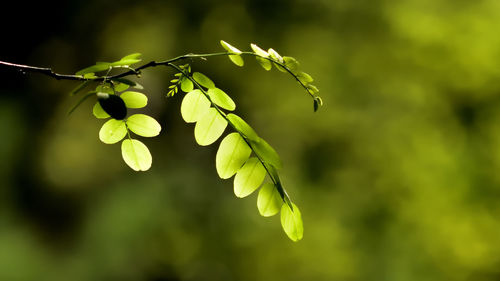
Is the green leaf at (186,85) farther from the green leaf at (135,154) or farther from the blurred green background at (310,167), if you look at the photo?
the blurred green background at (310,167)

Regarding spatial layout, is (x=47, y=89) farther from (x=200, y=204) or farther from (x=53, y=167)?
(x=200, y=204)

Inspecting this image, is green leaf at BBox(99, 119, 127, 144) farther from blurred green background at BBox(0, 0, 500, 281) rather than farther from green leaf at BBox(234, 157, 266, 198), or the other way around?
blurred green background at BBox(0, 0, 500, 281)

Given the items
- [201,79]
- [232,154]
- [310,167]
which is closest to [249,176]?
[232,154]

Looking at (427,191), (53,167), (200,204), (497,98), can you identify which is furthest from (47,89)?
(497,98)

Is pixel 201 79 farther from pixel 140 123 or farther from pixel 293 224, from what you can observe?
pixel 293 224

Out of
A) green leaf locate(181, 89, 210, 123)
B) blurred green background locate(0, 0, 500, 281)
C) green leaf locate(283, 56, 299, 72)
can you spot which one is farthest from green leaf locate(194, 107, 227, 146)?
blurred green background locate(0, 0, 500, 281)

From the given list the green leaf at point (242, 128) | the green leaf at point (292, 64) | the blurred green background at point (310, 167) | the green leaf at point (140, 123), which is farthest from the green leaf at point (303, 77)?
the blurred green background at point (310, 167)
